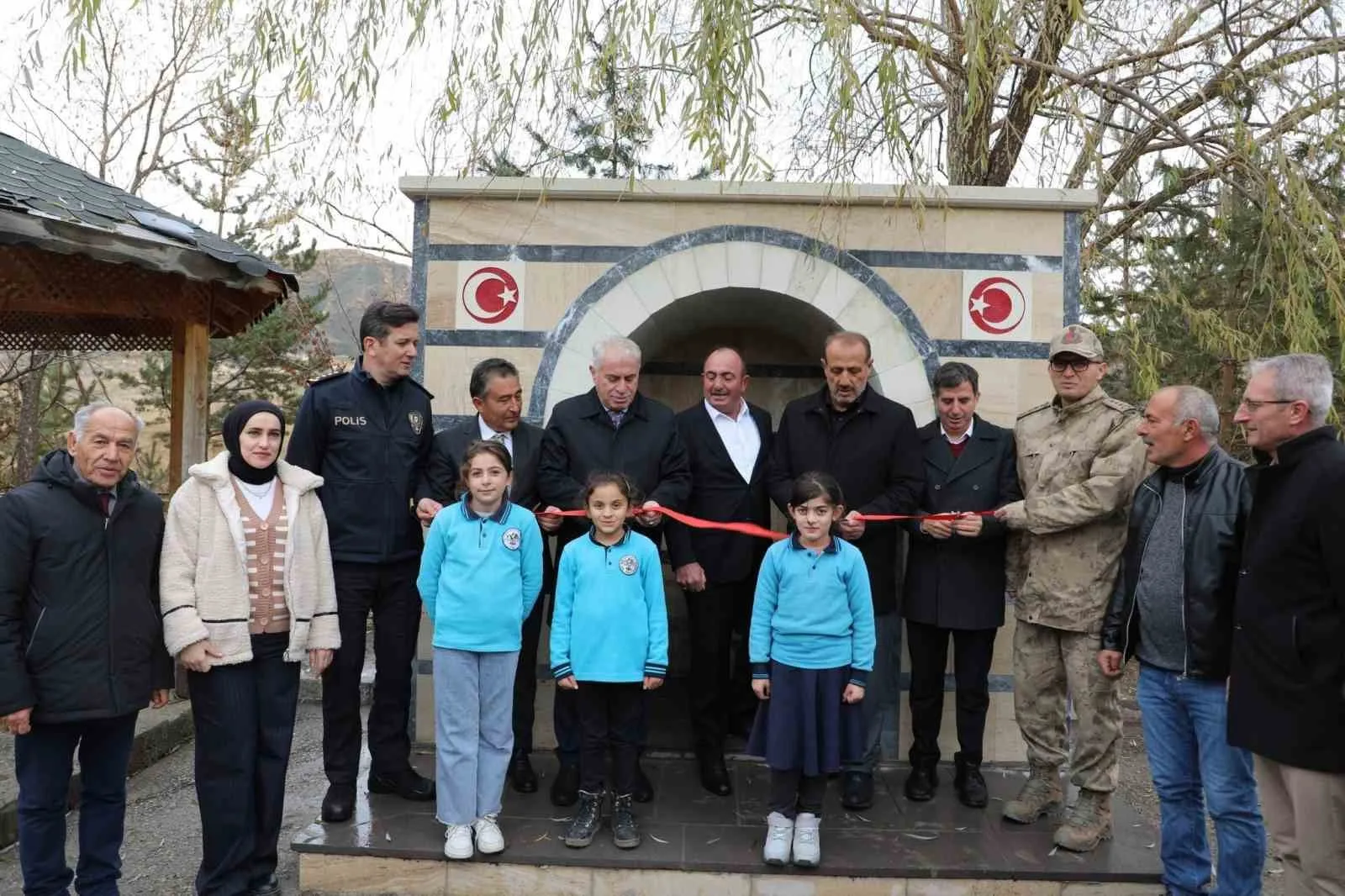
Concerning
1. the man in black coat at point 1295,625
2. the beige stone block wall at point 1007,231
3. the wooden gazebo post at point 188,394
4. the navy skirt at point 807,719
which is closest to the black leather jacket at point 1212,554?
the man in black coat at point 1295,625

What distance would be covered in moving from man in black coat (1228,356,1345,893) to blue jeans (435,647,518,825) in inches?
96.0

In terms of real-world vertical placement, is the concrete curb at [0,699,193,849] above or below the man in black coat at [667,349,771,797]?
below

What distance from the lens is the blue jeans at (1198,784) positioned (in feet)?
11.2

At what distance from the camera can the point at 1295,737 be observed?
2.84 m

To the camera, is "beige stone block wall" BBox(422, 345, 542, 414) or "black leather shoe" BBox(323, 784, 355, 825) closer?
"black leather shoe" BBox(323, 784, 355, 825)

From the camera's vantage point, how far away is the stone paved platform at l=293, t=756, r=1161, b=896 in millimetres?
3836

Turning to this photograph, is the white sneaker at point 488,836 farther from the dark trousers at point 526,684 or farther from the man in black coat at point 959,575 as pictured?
the man in black coat at point 959,575

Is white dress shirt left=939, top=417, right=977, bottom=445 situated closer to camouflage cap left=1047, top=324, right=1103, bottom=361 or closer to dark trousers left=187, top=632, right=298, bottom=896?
camouflage cap left=1047, top=324, right=1103, bottom=361

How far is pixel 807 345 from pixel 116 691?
413 centimetres

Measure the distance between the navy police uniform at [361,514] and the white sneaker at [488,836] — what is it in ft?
2.17

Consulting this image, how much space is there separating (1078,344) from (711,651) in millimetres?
1977

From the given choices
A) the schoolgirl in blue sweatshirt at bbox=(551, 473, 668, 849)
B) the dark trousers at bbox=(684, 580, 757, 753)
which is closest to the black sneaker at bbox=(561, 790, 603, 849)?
the schoolgirl in blue sweatshirt at bbox=(551, 473, 668, 849)

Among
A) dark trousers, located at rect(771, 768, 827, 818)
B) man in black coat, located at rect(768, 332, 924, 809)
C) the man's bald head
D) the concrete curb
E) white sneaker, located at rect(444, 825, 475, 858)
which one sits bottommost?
the concrete curb

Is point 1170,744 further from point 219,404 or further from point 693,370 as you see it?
point 219,404
